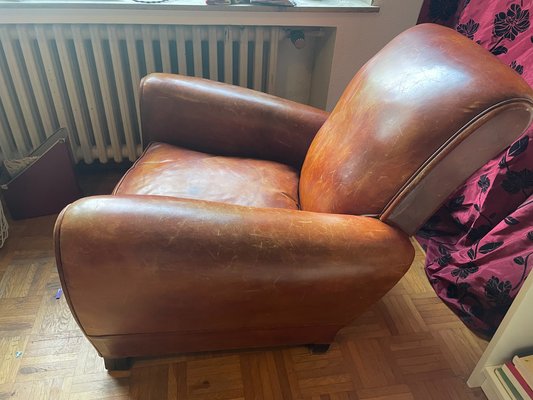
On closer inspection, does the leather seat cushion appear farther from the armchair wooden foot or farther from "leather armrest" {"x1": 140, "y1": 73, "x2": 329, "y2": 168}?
the armchair wooden foot

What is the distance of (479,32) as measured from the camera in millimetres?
Answer: 1356

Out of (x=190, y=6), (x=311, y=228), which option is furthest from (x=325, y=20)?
(x=311, y=228)

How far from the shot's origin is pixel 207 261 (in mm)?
828

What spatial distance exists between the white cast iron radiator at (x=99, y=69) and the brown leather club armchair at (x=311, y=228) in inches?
27.1

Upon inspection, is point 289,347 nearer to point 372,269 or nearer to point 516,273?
point 372,269

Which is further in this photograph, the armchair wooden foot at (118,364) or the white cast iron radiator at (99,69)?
the white cast iron radiator at (99,69)

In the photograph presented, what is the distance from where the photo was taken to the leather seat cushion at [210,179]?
3.82 feet

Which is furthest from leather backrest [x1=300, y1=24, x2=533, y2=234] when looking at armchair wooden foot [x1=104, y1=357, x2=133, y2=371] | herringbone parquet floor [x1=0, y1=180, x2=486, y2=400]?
armchair wooden foot [x1=104, y1=357, x2=133, y2=371]

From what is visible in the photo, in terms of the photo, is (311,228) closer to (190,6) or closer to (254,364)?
(254,364)

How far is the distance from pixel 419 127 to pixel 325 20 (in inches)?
36.7

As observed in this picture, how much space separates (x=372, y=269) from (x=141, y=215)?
506mm

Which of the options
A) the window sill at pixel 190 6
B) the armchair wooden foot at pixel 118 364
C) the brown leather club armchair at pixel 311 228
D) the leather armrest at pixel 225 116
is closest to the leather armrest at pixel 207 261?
the brown leather club armchair at pixel 311 228

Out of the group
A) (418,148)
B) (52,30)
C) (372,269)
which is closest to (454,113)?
(418,148)

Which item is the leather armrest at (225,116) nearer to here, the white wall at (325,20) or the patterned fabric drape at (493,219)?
the white wall at (325,20)
